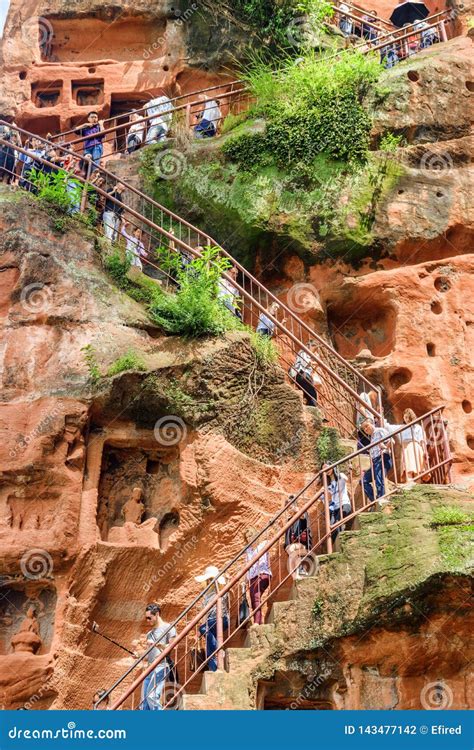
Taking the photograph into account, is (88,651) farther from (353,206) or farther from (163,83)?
(163,83)

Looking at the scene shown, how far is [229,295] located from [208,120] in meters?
5.87

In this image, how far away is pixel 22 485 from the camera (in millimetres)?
15906

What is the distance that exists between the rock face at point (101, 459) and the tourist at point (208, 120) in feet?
18.7

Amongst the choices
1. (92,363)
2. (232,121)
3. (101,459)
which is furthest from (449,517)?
(232,121)

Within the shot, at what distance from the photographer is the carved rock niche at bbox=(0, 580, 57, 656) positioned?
50.4 feet

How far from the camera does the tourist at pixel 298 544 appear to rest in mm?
14648

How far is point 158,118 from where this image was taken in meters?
23.3

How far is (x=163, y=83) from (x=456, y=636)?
52.7ft

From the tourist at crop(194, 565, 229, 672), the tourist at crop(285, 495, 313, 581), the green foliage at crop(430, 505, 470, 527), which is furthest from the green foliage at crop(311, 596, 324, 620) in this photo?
the green foliage at crop(430, 505, 470, 527)

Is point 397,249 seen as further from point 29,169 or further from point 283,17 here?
point 283,17

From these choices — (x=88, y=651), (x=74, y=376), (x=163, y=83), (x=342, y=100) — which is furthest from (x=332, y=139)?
(x=88, y=651)

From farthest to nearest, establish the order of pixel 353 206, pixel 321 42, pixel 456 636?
pixel 321 42, pixel 353 206, pixel 456 636

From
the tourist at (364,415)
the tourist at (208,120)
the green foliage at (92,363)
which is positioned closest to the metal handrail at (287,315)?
the tourist at (364,415)

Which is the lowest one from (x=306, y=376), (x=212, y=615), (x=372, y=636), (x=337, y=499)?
(x=372, y=636)
